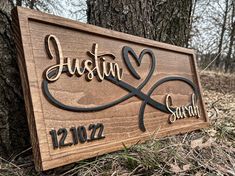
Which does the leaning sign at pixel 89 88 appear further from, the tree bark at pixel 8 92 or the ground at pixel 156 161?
the tree bark at pixel 8 92

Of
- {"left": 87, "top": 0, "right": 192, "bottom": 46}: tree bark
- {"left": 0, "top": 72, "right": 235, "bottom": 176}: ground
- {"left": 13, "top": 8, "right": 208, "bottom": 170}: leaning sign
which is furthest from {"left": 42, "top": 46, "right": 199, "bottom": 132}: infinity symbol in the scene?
{"left": 87, "top": 0, "right": 192, "bottom": 46}: tree bark

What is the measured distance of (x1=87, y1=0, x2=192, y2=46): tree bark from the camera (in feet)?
6.42

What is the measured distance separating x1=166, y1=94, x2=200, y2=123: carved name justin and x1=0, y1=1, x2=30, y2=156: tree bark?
834 mm

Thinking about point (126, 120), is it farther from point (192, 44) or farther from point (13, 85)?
point (192, 44)

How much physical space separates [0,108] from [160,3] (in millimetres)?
1319

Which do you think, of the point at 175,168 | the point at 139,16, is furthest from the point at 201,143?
the point at 139,16

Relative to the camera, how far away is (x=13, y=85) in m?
1.40

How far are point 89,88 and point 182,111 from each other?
76cm

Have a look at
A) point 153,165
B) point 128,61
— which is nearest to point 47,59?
point 128,61

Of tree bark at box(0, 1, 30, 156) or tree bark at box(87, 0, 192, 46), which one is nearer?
tree bark at box(0, 1, 30, 156)

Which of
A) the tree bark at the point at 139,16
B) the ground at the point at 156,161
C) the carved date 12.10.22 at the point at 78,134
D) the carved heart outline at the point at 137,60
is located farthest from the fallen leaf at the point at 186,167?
the tree bark at the point at 139,16

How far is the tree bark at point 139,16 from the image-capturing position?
1.96m

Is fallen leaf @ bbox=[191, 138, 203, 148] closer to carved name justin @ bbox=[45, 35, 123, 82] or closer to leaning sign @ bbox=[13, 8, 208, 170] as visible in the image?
leaning sign @ bbox=[13, 8, 208, 170]

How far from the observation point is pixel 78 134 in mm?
1302
